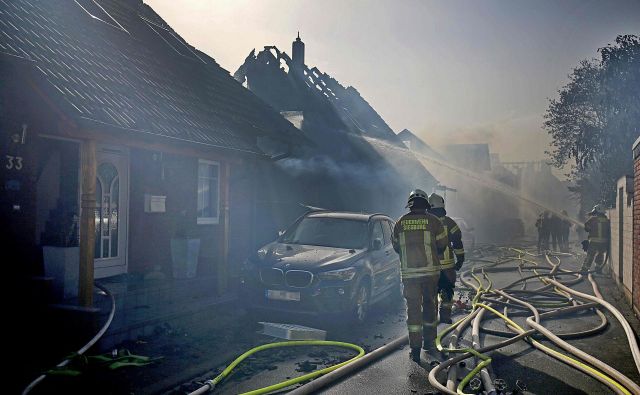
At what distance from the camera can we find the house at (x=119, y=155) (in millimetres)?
7070

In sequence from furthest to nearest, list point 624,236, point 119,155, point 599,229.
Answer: point 599,229, point 624,236, point 119,155

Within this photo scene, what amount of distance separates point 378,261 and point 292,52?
2071 cm

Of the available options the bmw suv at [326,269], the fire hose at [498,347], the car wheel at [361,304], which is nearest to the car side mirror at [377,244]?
the bmw suv at [326,269]

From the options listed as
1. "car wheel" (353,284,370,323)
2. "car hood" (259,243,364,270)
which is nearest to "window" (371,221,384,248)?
"car hood" (259,243,364,270)

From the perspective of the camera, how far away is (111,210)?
32.3 feet

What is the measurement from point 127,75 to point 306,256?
4.48m

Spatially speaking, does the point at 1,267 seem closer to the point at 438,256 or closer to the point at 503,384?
the point at 438,256

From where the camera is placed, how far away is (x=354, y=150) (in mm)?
23438

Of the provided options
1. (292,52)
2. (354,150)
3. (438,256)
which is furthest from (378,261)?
(292,52)

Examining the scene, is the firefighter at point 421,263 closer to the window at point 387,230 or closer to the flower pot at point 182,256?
the window at point 387,230

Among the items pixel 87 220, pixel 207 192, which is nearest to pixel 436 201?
pixel 87 220

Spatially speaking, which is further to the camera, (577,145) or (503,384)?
(577,145)

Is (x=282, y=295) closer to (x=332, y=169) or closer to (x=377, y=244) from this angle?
(x=377, y=244)

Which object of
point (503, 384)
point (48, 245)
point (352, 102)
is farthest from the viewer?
point (352, 102)
